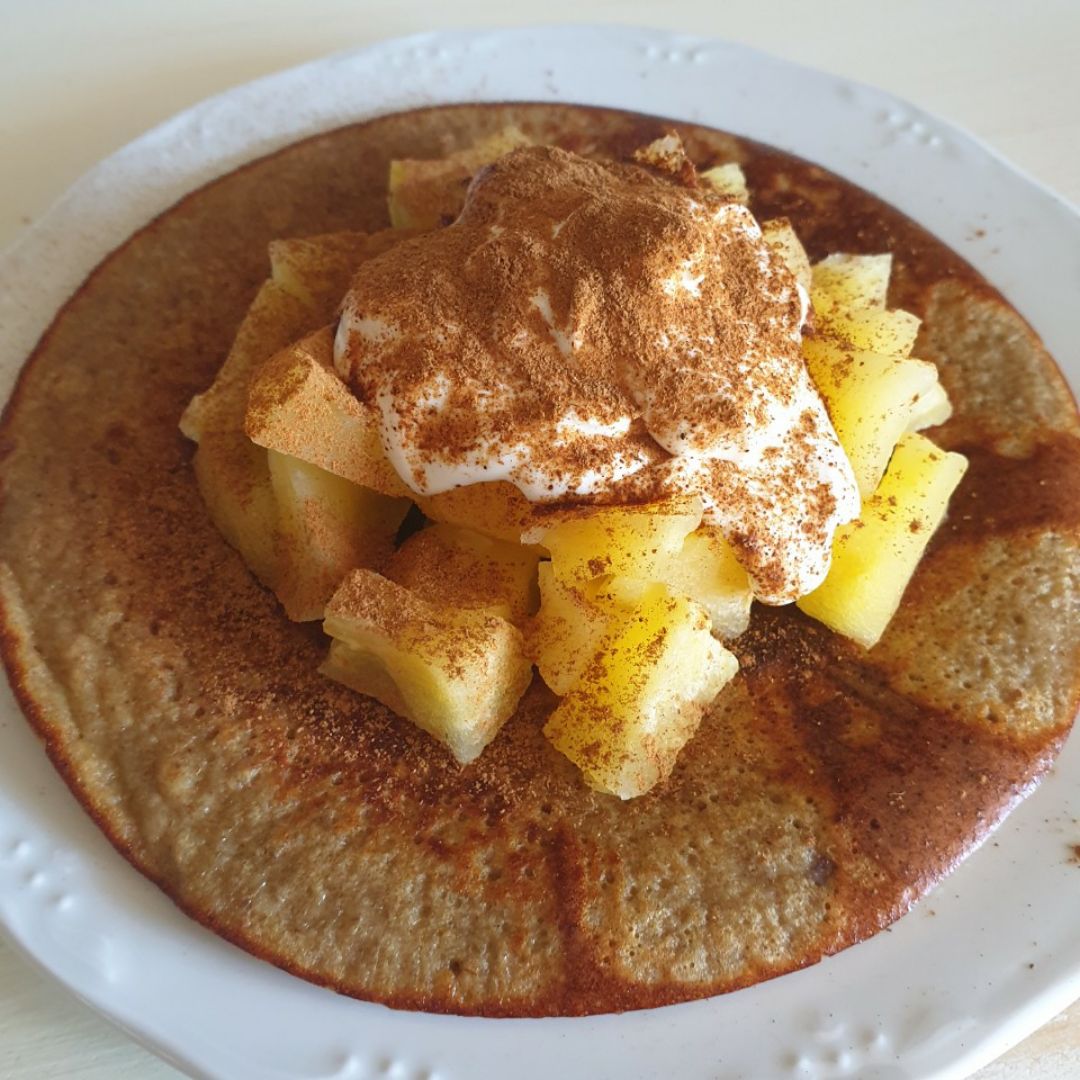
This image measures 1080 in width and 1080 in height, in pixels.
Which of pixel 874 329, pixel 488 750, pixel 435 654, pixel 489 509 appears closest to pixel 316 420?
pixel 489 509

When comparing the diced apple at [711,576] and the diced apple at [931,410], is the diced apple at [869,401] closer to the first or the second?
the diced apple at [931,410]

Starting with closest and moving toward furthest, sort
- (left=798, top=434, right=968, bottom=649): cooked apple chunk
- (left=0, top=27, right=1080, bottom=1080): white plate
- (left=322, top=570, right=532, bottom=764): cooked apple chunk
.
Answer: (left=0, top=27, right=1080, bottom=1080): white plate
(left=322, top=570, right=532, bottom=764): cooked apple chunk
(left=798, top=434, right=968, bottom=649): cooked apple chunk

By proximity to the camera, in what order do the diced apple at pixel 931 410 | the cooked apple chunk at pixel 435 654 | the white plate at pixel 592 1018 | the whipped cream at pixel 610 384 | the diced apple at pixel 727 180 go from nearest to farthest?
1. the white plate at pixel 592 1018
2. the cooked apple chunk at pixel 435 654
3. the whipped cream at pixel 610 384
4. the diced apple at pixel 931 410
5. the diced apple at pixel 727 180

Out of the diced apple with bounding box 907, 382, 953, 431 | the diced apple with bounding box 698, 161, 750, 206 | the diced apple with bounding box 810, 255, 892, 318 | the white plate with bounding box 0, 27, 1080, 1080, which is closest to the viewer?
the white plate with bounding box 0, 27, 1080, 1080

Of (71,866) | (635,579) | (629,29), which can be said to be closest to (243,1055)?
(71,866)

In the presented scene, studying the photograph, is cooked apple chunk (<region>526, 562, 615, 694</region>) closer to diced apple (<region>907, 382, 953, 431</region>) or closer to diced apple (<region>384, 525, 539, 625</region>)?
diced apple (<region>384, 525, 539, 625</region>)

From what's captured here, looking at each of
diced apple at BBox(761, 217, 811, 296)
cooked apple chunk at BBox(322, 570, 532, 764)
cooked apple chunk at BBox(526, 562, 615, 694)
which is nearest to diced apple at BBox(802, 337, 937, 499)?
diced apple at BBox(761, 217, 811, 296)

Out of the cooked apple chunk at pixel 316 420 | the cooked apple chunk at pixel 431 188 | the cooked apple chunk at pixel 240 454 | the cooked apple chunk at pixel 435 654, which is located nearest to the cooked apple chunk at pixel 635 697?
the cooked apple chunk at pixel 435 654
